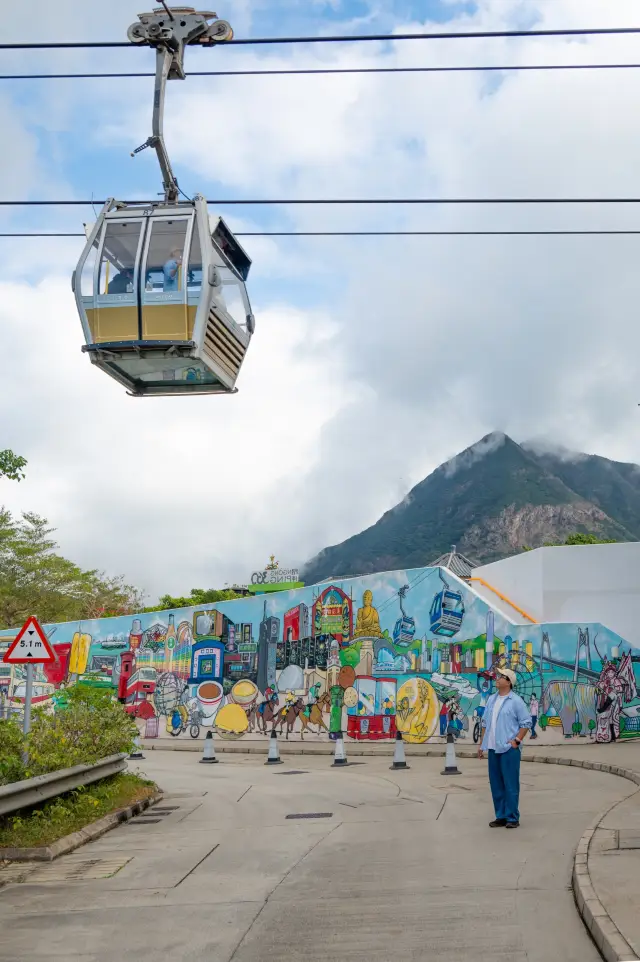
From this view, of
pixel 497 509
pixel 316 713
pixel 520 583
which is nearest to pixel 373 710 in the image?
pixel 316 713

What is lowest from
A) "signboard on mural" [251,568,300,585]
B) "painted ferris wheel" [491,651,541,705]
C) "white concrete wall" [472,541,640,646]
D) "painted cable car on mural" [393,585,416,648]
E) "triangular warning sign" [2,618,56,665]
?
"triangular warning sign" [2,618,56,665]

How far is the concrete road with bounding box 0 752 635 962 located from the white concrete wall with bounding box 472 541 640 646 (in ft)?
53.7

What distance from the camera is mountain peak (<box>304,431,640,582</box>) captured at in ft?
492

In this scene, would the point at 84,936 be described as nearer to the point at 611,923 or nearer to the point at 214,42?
the point at 611,923

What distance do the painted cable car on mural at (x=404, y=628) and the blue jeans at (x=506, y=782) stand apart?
1982 cm

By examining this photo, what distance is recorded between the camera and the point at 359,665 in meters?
32.4

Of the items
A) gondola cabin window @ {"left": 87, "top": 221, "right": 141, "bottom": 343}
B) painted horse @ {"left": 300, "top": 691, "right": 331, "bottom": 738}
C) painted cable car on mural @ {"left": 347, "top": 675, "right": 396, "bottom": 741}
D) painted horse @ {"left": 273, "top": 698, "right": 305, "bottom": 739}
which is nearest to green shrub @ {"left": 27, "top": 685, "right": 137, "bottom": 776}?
gondola cabin window @ {"left": 87, "top": 221, "right": 141, "bottom": 343}

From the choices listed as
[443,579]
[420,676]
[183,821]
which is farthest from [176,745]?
[183,821]

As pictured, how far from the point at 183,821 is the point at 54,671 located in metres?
28.4

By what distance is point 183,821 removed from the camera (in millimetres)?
13422

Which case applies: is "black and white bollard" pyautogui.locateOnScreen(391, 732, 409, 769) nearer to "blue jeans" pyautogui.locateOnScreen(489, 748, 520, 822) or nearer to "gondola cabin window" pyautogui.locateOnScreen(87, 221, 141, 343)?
Answer: "blue jeans" pyautogui.locateOnScreen(489, 748, 520, 822)

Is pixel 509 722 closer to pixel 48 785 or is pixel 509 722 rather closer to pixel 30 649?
pixel 48 785

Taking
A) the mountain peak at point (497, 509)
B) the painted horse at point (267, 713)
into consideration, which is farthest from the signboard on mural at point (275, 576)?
the mountain peak at point (497, 509)

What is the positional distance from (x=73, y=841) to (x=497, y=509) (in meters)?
149
